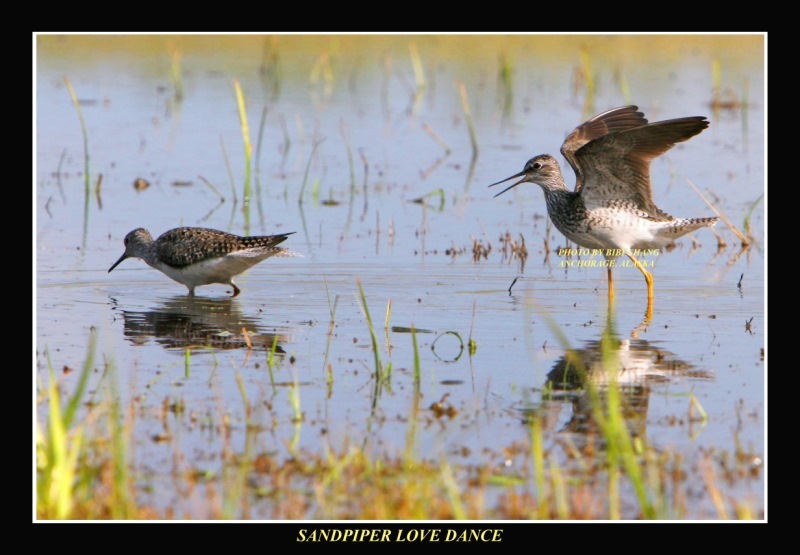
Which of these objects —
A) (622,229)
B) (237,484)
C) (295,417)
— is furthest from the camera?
(622,229)

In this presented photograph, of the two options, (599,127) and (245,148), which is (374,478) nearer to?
(599,127)

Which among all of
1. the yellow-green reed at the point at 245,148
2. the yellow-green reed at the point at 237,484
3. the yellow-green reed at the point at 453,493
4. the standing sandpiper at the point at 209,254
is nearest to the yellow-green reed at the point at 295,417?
the yellow-green reed at the point at 237,484

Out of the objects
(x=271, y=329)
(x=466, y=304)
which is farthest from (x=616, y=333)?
(x=271, y=329)

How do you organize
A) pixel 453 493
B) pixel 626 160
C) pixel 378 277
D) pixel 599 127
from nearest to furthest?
pixel 453 493
pixel 626 160
pixel 599 127
pixel 378 277

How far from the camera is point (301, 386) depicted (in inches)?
274

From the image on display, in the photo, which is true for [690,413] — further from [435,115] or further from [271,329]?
[435,115]

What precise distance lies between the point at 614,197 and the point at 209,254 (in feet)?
11.5

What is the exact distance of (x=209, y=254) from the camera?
977cm

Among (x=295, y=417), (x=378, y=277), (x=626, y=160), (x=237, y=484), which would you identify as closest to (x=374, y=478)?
(x=237, y=484)

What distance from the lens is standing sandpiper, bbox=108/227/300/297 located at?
32.1 feet

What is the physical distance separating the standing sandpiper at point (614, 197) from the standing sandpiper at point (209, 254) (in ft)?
8.17

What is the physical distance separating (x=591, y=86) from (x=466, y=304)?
9.56 meters

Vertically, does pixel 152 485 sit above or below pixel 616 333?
below

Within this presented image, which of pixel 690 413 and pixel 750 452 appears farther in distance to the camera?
pixel 690 413
